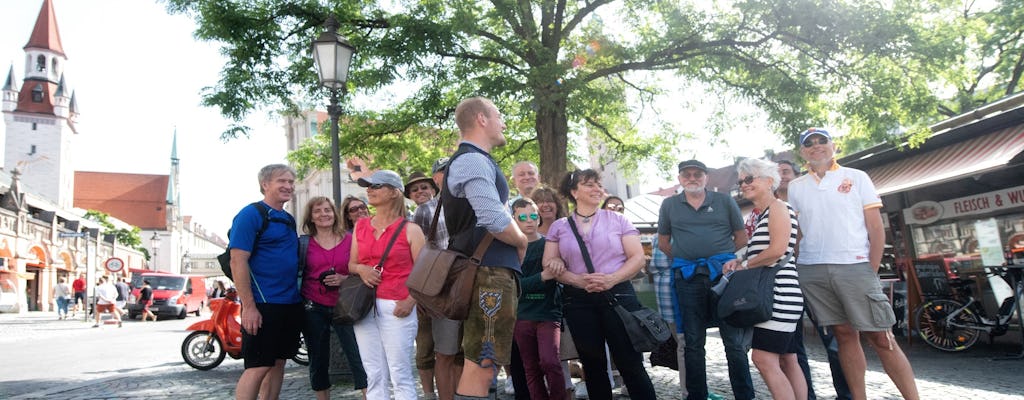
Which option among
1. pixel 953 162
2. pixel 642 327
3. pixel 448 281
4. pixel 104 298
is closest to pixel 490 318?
pixel 448 281

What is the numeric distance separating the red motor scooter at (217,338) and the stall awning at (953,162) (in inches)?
346

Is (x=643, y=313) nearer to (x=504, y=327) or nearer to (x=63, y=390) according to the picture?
(x=504, y=327)

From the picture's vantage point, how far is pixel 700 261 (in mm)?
4977

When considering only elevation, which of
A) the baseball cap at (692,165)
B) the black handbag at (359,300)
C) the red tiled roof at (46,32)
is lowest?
the black handbag at (359,300)

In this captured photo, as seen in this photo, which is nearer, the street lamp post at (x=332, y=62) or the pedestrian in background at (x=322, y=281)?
the pedestrian in background at (x=322, y=281)

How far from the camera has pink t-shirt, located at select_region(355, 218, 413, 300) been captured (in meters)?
4.02

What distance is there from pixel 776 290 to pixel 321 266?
10.4 ft

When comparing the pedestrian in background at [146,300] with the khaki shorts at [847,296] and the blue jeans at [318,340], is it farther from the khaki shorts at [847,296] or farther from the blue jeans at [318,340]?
the khaki shorts at [847,296]

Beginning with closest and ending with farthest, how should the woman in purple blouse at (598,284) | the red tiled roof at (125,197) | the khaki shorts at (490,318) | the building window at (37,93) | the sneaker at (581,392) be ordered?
the khaki shorts at (490,318)
the woman in purple blouse at (598,284)
the sneaker at (581,392)
the building window at (37,93)
the red tiled roof at (125,197)

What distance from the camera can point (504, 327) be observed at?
3.24 meters

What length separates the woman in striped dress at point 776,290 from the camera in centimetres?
407

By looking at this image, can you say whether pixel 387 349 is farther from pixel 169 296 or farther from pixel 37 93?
pixel 37 93

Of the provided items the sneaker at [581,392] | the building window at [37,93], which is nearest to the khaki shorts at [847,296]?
the sneaker at [581,392]

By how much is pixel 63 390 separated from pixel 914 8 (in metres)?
12.3
